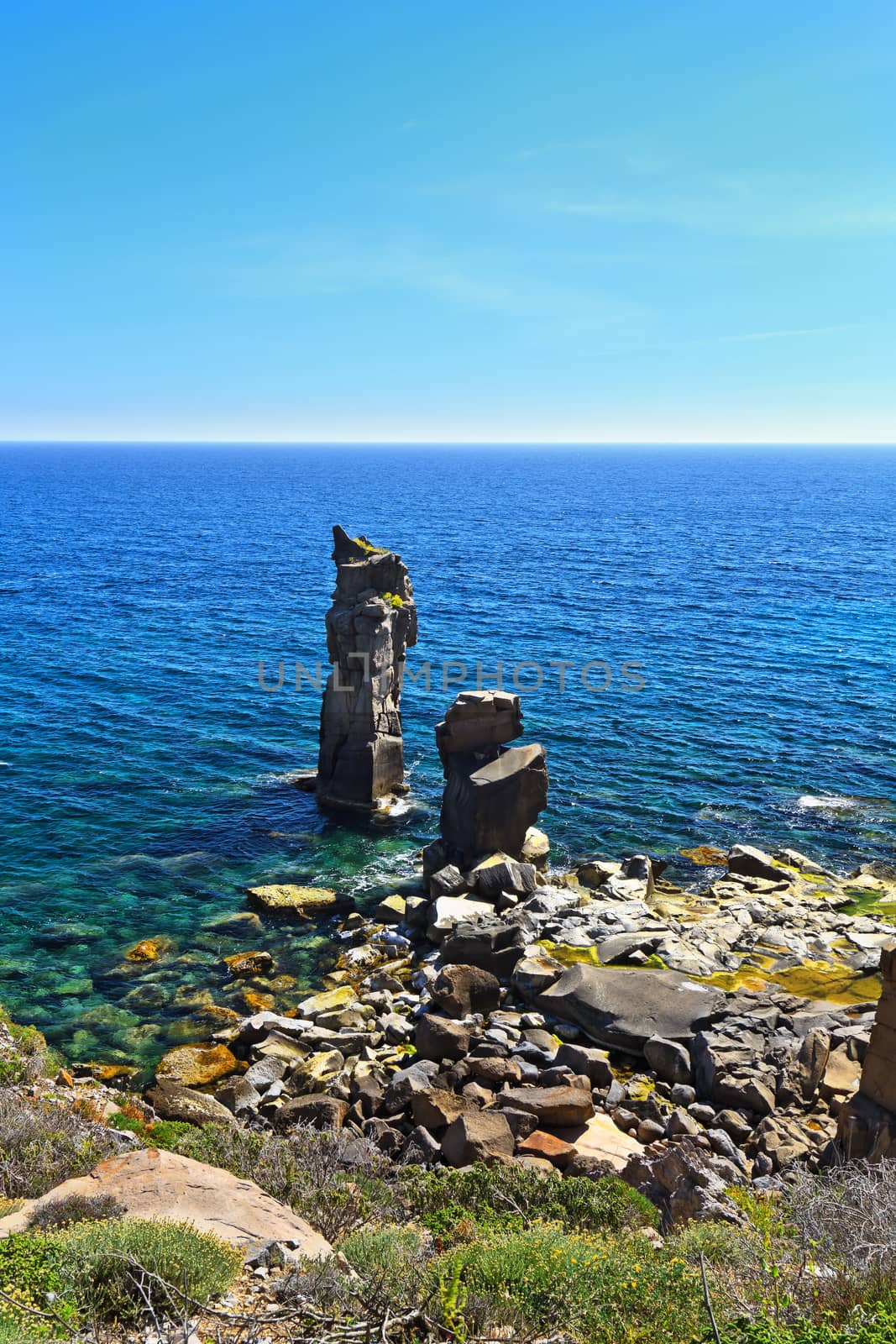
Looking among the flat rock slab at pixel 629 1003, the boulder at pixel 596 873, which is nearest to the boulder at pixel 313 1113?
the flat rock slab at pixel 629 1003

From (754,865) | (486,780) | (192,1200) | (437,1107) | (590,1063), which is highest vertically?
(486,780)

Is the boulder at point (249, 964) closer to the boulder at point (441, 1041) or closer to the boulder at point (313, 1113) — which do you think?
the boulder at point (441, 1041)

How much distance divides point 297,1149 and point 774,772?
109ft

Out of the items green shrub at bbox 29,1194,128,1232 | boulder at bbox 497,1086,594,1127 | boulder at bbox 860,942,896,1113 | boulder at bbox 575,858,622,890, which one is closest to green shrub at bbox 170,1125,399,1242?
green shrub at bbox 29,1194,128,1232

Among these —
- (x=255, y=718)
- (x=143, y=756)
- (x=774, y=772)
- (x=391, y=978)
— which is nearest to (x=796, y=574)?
(x=774, y=772)

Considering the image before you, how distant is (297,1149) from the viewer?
1695 centimetres

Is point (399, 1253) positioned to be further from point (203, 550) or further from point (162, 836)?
point (203, 550)

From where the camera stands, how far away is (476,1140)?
17.1 metres

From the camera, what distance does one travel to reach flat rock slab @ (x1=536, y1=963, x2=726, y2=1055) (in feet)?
73.7

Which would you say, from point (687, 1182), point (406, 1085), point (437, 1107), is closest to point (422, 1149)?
point (437, 1107)

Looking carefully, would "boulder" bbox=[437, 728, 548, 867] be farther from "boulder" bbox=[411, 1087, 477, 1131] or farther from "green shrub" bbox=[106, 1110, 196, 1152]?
"green shrub" bbox=[106, 1110, 196, 1152]

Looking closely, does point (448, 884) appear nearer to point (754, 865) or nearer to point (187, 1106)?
point (754, 865)

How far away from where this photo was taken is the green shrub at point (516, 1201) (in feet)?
45.8

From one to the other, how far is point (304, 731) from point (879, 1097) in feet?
122
